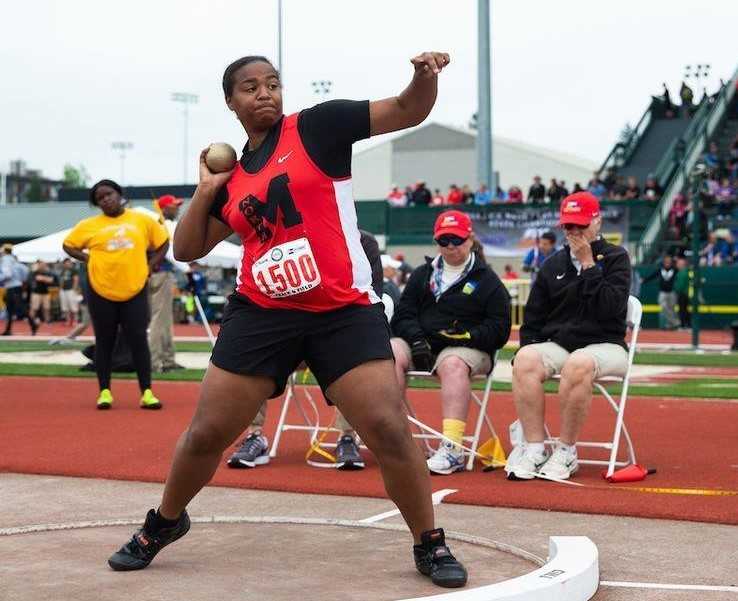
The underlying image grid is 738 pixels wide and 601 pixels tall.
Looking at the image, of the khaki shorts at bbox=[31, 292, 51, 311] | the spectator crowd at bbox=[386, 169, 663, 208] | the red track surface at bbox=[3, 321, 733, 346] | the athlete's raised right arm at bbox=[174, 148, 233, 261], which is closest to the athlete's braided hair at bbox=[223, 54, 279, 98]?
the athlete's raised right arm at bbox=[174, 148, 233, 261]

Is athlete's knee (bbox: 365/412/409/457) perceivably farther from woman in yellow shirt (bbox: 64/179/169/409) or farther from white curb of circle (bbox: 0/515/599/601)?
woman in yellow shirt (bbox: 64/179/169/409)

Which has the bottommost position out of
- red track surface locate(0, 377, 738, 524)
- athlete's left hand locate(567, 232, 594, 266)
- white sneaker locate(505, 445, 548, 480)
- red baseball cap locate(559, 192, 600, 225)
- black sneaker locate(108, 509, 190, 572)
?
red track surface locate(0, 377, 738, 524)

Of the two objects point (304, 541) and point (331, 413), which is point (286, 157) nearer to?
point (304, 541)

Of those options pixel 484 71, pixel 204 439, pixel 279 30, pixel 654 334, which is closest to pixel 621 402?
pixel 204 439

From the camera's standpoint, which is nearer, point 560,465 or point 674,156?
point 560,465

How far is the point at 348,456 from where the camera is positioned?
793 cm

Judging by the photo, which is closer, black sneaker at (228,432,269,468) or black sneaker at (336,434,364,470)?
black sneaker at (336,434,364,470)

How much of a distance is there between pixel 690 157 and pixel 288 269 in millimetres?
34186

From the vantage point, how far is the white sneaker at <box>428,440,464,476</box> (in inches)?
305

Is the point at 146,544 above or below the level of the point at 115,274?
below

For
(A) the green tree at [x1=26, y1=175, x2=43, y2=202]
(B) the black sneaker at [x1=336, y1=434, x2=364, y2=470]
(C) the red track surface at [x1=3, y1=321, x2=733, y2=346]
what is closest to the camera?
(B) the black sneaker at [x1=336, y1=434, x2=364, y2=470]

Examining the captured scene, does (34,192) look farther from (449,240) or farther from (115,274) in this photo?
(449,240)

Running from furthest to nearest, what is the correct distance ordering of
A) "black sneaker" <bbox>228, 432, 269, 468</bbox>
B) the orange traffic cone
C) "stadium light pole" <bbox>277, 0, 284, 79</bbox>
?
1. "stadium light pole" <bbox>277, 0, 284, 79</bbox>
2. "black sneaker" <bbox>228, 432, 269, 468</bbox>
3. the orange traffic cone

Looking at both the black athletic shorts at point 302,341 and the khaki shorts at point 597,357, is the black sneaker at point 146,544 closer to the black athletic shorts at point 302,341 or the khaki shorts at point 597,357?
the black athletic shorts at point 302,341
